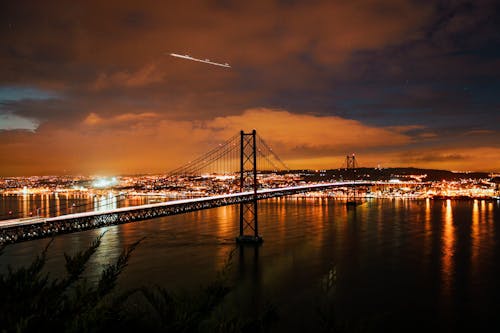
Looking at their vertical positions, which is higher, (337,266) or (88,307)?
(88,307)

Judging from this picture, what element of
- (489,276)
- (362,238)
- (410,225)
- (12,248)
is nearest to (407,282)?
(489,276)

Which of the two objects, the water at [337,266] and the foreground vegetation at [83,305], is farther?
the water at [337,266]

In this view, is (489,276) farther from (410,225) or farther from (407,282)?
(410,225)

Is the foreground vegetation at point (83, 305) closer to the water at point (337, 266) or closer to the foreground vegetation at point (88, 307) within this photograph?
the foreground vegetation at point (88, 307)

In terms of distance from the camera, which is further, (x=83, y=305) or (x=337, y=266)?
(x=337, y=266)

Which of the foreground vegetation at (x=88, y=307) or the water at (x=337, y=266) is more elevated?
the foreground vegetation at (x=88, y=307)

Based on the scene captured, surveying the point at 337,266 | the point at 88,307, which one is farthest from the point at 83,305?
the point at 337,266

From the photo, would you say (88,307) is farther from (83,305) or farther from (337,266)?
(337,266)

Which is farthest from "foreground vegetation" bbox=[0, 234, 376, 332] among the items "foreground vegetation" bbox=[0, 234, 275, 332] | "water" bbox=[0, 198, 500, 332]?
"water" bbox=[0, 198, 500, 332]

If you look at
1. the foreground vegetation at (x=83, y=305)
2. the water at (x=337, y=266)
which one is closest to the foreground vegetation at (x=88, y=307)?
the foreground vegetation at (x=83, y=305)
